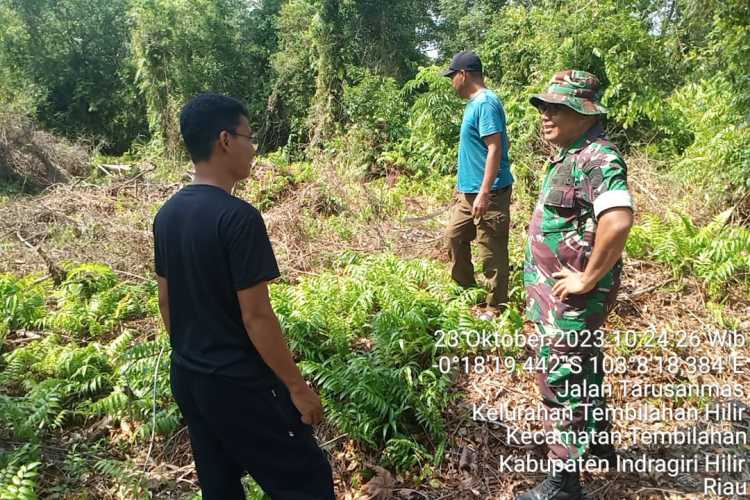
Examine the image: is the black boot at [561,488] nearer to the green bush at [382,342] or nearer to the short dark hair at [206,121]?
the green bush at [382,342]

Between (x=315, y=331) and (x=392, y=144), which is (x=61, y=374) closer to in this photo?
(x=315, y=331)

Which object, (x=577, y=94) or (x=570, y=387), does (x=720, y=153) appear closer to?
(x=577, y=94)

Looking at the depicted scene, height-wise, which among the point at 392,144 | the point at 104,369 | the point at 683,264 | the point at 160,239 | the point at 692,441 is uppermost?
the point at 392,144

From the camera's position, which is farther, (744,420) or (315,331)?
(315,331)

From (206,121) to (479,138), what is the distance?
2.40 meters

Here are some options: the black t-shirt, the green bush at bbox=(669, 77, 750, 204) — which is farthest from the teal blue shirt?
the green bush at bbox=(669, 77, 750, 204)

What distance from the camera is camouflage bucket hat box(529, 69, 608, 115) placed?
2.15 metres

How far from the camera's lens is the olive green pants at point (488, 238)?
143 inches

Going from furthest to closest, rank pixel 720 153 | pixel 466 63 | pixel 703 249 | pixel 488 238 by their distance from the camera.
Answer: pixel 720 153, pixel 703 249, pixel 488 238, pixel 466 63

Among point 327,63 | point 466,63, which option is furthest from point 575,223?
point 327,63

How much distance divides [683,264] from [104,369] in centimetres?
482

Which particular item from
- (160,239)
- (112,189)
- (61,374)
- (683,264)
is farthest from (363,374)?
(112,189)

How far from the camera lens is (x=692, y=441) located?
2832 millimetres

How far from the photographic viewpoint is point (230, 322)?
1.68 metres
